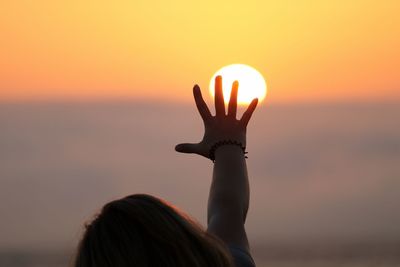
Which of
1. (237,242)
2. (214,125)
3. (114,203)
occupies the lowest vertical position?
(237,242)

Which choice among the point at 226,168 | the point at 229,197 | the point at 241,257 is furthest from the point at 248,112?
the point at 241,257

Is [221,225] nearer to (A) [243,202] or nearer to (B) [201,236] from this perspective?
(A) [243,202]

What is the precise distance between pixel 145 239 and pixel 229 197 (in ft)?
3.06

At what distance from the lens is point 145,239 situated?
1841 mm

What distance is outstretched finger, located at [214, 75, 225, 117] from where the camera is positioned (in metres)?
2.90

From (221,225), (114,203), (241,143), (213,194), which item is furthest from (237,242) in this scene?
(114,203)

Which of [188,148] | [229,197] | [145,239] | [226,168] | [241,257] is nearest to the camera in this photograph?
[145,239]

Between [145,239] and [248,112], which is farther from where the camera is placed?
[248,112]

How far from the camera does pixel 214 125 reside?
2967 mm

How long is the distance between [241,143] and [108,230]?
1.17 m

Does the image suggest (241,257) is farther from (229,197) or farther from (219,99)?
(219,99)

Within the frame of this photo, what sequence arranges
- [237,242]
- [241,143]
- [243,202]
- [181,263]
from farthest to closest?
[241,143], [243,202], [237,242], [181,263]

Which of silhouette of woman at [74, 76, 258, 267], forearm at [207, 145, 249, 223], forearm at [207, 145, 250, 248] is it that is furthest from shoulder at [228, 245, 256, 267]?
silhouette of woman at [74, 76, 258, 267]

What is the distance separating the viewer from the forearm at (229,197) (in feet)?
8.55
